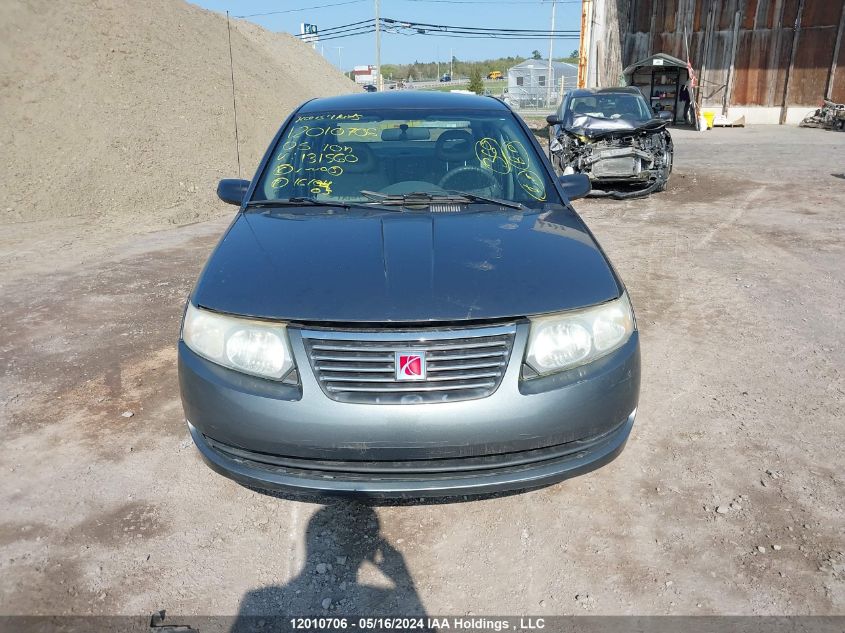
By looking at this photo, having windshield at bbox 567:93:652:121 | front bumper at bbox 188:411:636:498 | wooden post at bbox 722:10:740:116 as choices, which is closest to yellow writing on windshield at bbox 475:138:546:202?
front bumper at bbox 188:411:636:498

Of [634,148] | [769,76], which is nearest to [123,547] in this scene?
[634,148]

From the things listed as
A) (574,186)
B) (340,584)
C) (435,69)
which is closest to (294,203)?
(574,186)

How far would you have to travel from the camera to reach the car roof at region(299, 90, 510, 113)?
3.96 m

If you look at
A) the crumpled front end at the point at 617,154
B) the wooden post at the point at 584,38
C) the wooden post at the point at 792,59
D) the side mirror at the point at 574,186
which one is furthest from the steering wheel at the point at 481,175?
the wooden post at the point at 792,59

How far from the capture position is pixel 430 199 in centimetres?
325

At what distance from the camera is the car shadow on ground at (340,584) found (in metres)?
2.27

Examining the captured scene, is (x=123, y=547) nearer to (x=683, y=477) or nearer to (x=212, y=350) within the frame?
(x=212, y=350)

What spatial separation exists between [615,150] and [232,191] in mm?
7663

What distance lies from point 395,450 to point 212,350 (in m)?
0.78

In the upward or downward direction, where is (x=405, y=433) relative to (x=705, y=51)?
downward

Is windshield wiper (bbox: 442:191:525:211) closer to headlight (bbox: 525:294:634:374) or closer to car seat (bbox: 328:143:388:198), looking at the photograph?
car seat (bbox: 328:143:388:198)

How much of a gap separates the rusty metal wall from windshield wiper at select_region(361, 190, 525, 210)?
20.6m

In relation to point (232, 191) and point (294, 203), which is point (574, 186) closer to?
point (294, 203)

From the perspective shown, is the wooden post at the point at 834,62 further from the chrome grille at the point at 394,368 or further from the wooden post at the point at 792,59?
the chrome grille at the point at 394,368
